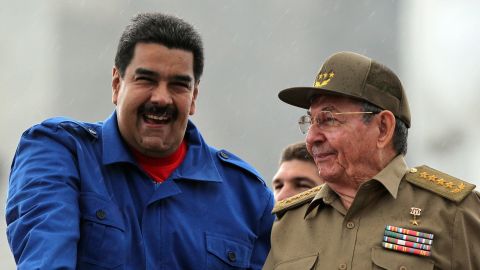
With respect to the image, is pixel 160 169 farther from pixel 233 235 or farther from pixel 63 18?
pixel 63 18

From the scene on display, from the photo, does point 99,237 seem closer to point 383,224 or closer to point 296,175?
point 383,224

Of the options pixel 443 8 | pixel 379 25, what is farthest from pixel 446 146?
pixel 379 25

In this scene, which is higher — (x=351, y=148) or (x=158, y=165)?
(x=351, y=148)

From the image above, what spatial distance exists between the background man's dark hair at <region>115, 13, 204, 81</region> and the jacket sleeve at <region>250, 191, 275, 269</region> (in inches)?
31.1

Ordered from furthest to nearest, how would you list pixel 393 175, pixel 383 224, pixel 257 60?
pixel 257 60 → pixel 393 175 → pixel 383 224

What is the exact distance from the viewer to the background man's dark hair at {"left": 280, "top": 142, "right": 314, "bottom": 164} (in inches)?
286

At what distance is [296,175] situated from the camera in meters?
7.19

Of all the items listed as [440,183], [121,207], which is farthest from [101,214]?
[440,183]

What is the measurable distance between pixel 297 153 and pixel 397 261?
2.27 meters

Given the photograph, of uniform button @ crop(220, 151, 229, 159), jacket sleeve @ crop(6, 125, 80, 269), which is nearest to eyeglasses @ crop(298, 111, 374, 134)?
uniform button @ crop(220, 151, 229, 159)

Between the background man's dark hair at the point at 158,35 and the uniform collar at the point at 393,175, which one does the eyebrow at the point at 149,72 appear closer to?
the background man's dark hair at the point at 158,35

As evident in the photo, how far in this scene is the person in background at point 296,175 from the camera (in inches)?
282

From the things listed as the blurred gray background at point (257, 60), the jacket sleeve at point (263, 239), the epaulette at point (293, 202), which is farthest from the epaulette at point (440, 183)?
the blurred gray background at point (257, 60)

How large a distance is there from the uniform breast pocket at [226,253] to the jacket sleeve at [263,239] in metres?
0.08
